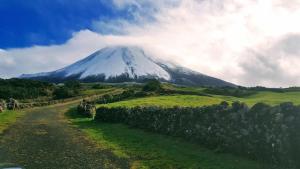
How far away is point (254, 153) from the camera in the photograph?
911 inches

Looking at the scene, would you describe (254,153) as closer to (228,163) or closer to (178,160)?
(228,163)

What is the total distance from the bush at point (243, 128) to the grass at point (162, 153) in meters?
0.69

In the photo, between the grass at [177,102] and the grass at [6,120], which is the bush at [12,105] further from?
the grass at [177,102]

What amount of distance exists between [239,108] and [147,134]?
41.8 ft

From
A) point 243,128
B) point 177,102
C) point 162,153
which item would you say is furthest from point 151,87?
point 243,128

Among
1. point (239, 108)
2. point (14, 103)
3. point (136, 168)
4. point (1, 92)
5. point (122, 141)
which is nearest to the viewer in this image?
point (136, 168)

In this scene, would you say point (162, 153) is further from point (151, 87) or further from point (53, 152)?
point (151, 87)

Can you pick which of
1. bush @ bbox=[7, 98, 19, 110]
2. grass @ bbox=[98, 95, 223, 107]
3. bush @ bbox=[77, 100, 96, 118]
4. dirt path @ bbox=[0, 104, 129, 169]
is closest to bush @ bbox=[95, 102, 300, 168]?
dirt path @ bbox=[0, 104, 129, 169]

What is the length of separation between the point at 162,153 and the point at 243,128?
5296mm

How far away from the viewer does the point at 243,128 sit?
24750 millimetres

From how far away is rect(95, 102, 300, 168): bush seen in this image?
21.0 meters

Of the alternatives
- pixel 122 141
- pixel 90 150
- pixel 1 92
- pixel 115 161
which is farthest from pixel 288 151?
pixel 1 92

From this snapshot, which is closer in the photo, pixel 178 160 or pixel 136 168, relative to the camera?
pixel 136 168

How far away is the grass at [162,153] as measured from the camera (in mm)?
22891
